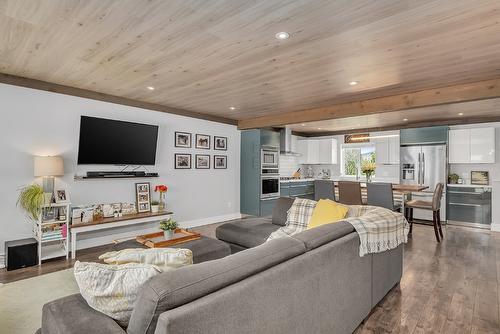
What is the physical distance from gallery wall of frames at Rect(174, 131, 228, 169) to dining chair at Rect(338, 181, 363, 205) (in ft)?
8.89

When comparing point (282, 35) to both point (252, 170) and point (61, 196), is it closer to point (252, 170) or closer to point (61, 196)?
point (61, 196)

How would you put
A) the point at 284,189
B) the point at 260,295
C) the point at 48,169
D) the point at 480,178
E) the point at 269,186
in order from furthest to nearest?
the point at 284,189 < the point at 269,186 < the point at 480,178 < the point at 48,169 < the point at 260,295

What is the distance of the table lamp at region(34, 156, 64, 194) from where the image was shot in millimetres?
3648

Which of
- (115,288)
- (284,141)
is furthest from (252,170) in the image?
(115,288)

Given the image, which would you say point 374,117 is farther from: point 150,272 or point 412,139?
point 150,272

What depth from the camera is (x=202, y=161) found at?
19.6ft

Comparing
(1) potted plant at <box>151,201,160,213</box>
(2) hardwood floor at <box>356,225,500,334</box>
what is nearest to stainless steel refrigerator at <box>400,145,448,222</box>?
(2) hardwood floor at <box>356,225,500,334</box>

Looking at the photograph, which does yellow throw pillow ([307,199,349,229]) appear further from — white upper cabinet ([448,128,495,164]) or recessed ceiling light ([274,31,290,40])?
white upper cabinet ([448,128,495,164])

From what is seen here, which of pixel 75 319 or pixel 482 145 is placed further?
pixel 482 145

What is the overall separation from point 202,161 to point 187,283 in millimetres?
4983

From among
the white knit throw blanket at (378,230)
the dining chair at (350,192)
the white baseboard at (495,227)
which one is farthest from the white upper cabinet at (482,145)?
Answer: the white knit throw blanket at (378,230)

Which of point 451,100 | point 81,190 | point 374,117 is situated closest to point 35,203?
point 81,190

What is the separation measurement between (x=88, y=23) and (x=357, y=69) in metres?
2.74

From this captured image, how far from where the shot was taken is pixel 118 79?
3723mm
